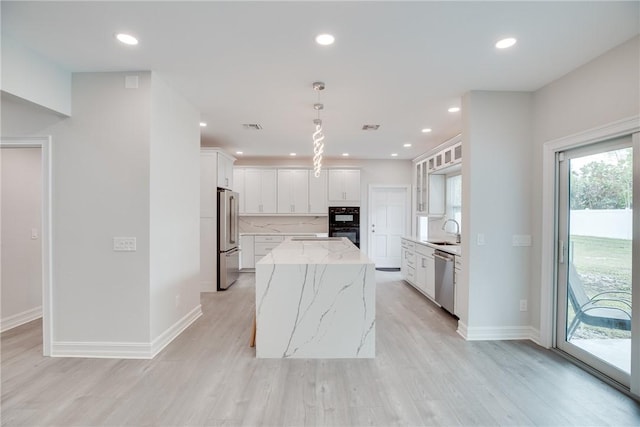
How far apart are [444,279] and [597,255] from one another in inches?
64.8

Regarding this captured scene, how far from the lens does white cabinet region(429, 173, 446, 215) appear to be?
18.5ft

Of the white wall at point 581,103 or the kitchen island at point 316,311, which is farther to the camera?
the kitchen island at point 316,311

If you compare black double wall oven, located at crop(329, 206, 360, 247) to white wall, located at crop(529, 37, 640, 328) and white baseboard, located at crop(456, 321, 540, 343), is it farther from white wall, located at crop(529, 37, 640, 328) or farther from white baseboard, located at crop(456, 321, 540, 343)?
white wall, located at crop(529, 37, 640, 328)

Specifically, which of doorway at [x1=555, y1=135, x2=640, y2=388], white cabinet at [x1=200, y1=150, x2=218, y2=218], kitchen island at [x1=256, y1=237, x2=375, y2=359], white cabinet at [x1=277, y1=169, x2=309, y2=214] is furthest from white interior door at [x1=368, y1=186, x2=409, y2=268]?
kitchen island at [x1=256, y1=237, x2=375, y2=359]

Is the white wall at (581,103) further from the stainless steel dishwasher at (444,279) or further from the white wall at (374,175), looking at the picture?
the white wall at (374,175)

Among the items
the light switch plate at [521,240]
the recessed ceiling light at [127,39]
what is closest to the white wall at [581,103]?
the light switch plate at [521,240]

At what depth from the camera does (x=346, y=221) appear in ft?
22.8

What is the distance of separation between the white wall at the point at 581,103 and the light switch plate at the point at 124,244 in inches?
160

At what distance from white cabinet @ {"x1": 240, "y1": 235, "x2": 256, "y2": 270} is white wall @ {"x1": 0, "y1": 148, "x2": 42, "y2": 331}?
3.36m

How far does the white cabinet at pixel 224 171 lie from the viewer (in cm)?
534

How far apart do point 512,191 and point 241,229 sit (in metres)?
5.52

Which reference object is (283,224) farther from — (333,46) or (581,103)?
(581,103)

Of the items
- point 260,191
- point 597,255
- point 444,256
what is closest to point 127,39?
point 444,256

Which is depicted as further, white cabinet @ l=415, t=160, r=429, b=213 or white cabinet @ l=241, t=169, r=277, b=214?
white cabinet @ l=241, t=169, r=277, b=214
